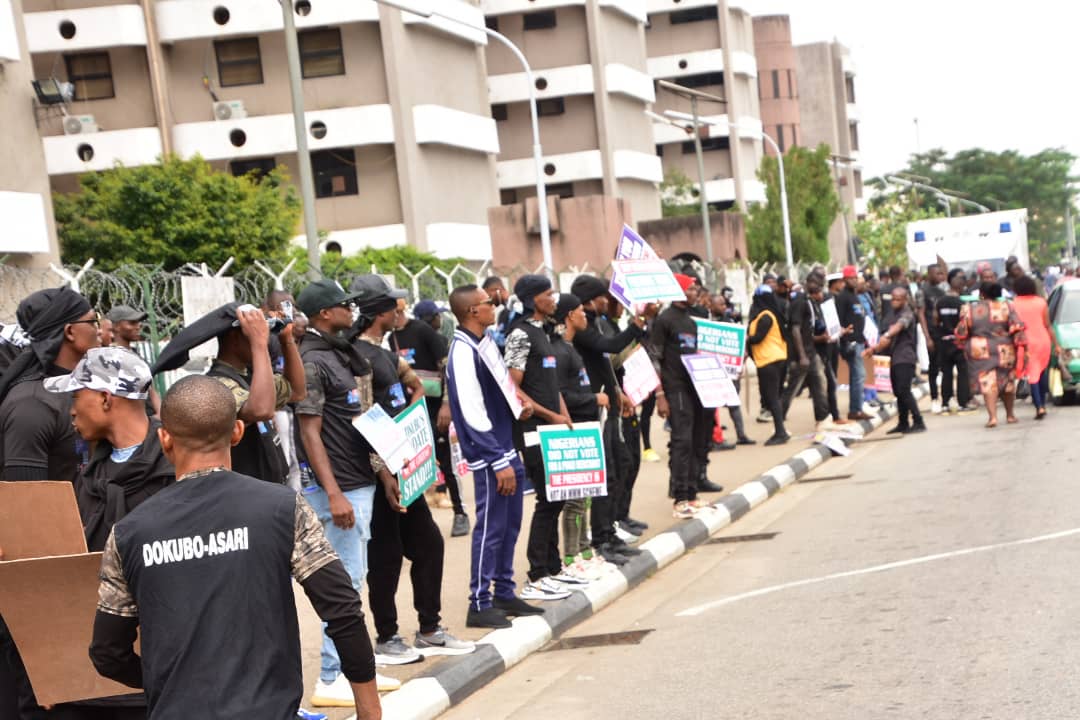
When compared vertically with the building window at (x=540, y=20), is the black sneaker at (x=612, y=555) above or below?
below

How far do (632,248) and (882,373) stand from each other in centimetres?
897

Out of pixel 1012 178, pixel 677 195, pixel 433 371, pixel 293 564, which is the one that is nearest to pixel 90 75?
pixel 433 371

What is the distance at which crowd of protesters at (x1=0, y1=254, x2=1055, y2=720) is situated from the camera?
150 inches

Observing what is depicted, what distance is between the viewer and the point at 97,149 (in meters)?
43.2

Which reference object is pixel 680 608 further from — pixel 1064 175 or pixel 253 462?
pixel 1064 175

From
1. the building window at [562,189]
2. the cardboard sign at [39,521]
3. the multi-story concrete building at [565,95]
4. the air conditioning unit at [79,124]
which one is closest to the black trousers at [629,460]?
the cardboard sign at [39,521]

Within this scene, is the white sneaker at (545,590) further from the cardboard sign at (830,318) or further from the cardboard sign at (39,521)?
the cardboard sign at (830,318)

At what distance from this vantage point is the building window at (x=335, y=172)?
148 feet

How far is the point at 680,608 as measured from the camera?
30.4 feet

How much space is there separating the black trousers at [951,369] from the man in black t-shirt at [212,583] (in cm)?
1716

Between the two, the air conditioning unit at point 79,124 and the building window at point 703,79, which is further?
the building window at point 703,79

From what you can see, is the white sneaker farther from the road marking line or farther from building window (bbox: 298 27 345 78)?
building window (bbox: 298 27 345 78)

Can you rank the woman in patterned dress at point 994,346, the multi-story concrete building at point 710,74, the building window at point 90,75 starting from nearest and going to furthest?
the woman in patterned dress at point 994,346 < the building window at point 90,75 < the multi-story concrete building at point 710,74

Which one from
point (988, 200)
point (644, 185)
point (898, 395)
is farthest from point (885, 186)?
point (898, 395)
